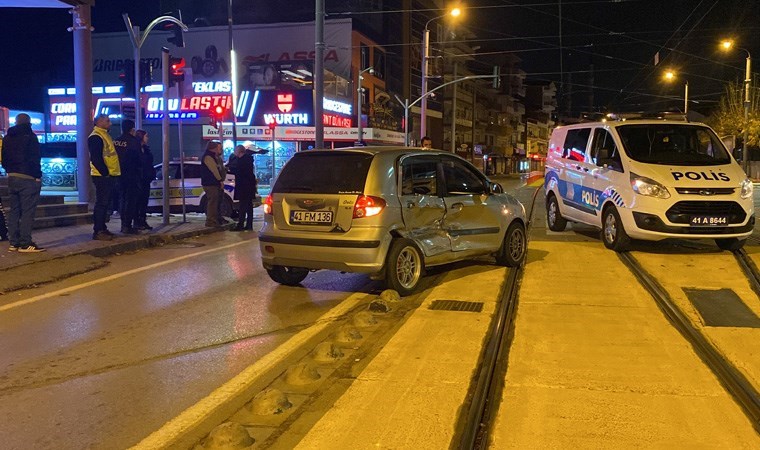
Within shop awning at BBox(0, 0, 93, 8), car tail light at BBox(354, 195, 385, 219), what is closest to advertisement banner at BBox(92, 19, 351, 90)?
shop awning at BBox(0, 0, 93, 8)

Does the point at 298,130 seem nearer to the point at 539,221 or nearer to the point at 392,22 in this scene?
the point at 392,22

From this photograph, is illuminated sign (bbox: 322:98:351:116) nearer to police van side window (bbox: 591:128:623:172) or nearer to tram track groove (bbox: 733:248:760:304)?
police van side window (bbox: 591:128:623:172)

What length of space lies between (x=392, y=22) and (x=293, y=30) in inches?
499

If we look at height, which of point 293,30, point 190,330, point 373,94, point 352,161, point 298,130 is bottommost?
point 190,330

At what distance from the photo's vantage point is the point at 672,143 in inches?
392

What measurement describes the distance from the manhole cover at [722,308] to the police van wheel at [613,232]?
2240 mm

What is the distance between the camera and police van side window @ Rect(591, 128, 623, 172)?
9820mm

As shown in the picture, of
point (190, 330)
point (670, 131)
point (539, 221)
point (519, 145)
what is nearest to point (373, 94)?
point (539, 221)

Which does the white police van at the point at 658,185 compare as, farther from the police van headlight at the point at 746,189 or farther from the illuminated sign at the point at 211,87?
the illuminated sign at the point at 211,87

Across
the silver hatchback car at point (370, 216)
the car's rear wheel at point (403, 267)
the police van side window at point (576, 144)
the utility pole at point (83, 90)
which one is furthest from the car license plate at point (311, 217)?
the utility pole at point (83, 90)

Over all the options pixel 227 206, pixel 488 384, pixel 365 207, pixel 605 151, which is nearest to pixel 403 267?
pixel 365 207

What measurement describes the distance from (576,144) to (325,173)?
622 cm

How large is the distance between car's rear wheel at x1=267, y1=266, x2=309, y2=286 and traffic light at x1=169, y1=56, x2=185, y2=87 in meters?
7.70

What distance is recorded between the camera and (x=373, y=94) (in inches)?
1868
